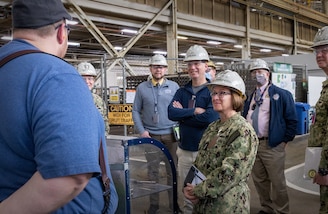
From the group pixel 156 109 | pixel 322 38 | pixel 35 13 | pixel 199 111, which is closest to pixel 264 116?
pixel 199 111

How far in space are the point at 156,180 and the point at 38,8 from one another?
91.1 inches

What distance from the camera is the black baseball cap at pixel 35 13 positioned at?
106 cm

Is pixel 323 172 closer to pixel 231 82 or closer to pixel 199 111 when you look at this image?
pixel 231 82

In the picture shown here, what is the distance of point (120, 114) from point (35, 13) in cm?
574

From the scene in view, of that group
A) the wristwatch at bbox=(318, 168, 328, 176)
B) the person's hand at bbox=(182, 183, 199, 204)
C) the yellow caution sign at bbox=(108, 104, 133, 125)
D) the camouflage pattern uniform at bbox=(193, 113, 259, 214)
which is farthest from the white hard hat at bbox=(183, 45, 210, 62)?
the yellow caution sign at bbox=(108, 104, 133, 125)

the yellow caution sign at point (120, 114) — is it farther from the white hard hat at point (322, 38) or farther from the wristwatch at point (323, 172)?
the wristwatch at point (323, 172)

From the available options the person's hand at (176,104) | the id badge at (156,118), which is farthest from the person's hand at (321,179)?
the id badge at (156,118)

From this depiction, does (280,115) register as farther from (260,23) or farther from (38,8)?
(260,23)

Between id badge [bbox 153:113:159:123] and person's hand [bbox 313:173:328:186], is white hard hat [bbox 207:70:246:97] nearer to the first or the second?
person's hand [bbox 313:173:328:186]

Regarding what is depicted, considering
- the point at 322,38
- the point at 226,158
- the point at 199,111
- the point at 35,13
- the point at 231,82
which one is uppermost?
the point at 322,38

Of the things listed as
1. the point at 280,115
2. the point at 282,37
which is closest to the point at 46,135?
the point at 280,115

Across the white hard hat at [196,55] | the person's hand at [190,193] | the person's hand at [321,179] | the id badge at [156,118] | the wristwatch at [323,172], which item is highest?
the white hard hat at [196,55]

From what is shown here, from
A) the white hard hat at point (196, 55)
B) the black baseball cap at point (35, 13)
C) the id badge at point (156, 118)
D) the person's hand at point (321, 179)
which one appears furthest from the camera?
the id badge at point (156, 118)

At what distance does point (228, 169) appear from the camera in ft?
6.88
